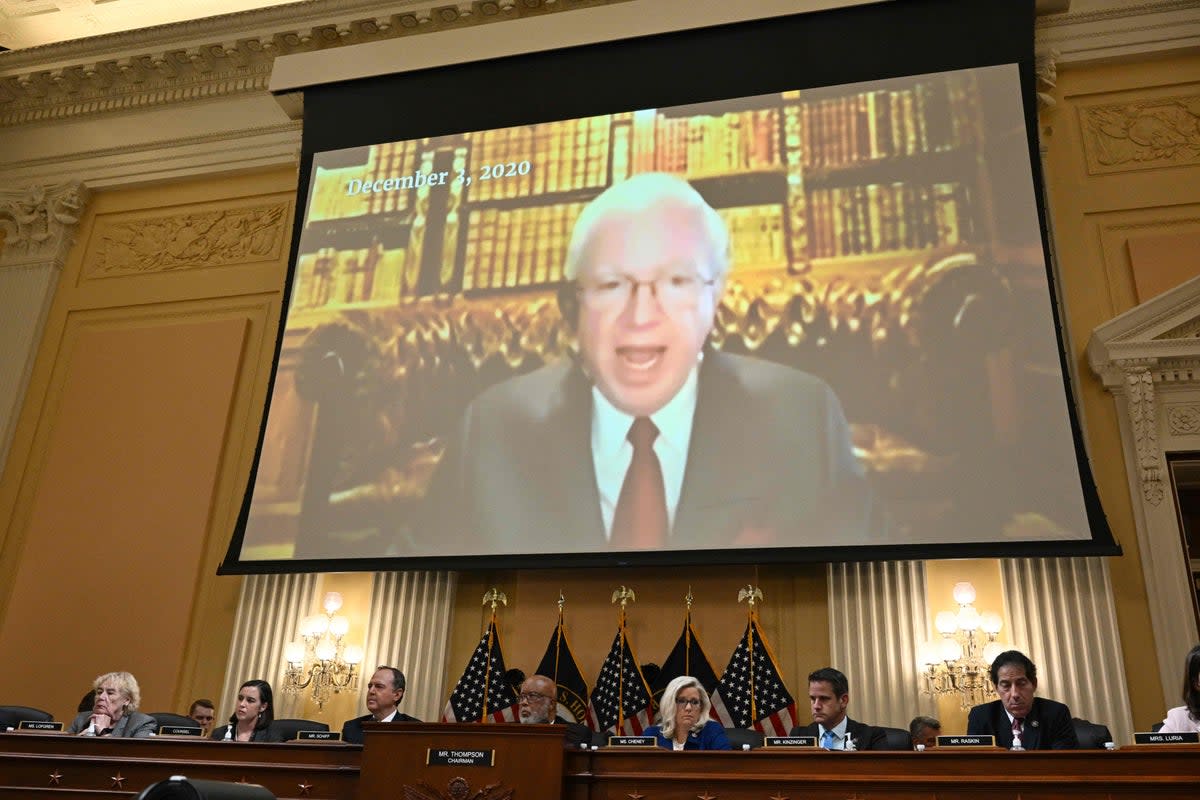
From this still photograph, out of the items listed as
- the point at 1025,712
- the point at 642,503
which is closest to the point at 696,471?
the point at 642,503

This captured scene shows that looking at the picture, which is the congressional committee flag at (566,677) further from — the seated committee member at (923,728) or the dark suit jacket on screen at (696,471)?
the seated committee member at (923,728)

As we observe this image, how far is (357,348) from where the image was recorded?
753cm

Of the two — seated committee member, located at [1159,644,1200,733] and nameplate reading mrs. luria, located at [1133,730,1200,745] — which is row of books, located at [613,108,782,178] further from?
nameplate reading mrs. luria, located at [1133,730,1200,745]

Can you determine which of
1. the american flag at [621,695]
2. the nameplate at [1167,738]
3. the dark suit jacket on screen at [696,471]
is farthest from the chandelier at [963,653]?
the nameplate at [1167,738]

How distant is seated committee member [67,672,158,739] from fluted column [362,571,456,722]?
1.80 m

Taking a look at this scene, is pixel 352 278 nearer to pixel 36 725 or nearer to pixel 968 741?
pixel 36 725

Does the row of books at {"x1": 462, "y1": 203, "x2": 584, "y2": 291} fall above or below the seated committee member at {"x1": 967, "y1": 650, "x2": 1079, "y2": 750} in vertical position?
above

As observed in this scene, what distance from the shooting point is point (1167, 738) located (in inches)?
141

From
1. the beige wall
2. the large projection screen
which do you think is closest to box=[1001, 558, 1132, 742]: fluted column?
the large projection screen

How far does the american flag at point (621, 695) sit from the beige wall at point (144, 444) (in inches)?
110

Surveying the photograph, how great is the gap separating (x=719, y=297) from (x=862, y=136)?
4.68 ft

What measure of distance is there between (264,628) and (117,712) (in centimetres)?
203

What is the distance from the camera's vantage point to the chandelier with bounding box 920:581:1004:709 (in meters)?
5.93

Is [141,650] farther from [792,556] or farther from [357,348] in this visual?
[792,556]
